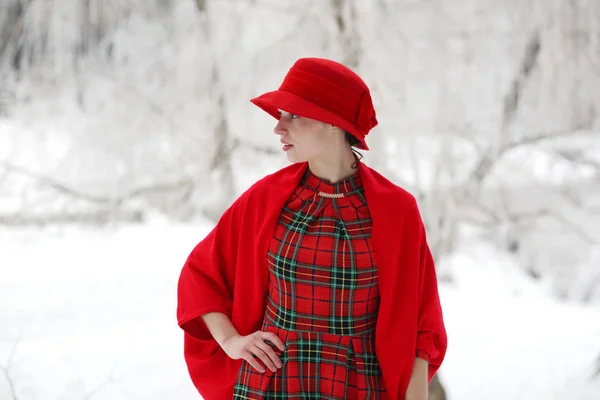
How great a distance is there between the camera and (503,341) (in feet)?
5.55

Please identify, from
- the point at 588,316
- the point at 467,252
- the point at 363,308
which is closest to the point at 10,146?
the point at 363,308

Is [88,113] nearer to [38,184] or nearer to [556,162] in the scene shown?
[38,184]

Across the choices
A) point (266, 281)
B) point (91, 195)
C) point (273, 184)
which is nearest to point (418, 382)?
point (266, 281)

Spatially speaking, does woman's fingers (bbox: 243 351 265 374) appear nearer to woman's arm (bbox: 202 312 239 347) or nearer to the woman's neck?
woman's arm (bbox: 202 312 239 347)

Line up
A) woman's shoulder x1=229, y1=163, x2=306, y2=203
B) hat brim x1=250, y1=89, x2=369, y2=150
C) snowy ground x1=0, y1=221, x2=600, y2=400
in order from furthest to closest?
snowy ground x1=0, y1=221, x2=600, y2=400, woman's shoulder x1=229, y1=163, x2=306, y2=203, hat brim x1=250, y1=89, x2=369, y2=150

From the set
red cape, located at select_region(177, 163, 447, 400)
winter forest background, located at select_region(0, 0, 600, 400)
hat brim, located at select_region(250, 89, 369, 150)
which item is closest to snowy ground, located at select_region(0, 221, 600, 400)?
winter forest background, located at select_region(0, 0, 600, 400)

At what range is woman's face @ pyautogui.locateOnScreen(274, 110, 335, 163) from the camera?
0.98m

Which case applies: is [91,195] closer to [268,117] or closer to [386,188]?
[268,117]

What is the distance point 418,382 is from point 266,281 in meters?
0.31

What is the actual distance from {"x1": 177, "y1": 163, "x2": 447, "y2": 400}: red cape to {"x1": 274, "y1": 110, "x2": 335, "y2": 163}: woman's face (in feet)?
0.23

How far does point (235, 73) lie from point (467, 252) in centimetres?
88

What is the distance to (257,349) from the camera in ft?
3.24

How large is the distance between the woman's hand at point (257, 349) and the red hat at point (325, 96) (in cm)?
38

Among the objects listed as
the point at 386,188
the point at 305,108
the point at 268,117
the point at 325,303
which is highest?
the point at 268,117
